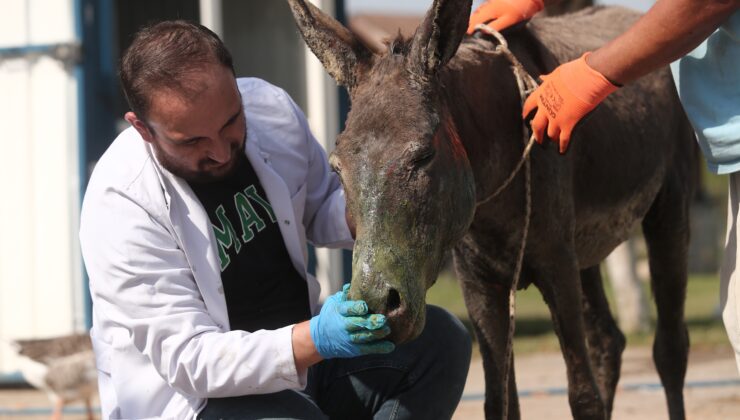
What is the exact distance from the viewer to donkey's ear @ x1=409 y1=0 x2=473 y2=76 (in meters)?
3.00

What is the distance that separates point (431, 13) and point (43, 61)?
17.7 ft

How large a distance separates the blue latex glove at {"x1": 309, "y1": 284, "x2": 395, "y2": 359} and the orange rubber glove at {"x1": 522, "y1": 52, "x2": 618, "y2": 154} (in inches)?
35.9

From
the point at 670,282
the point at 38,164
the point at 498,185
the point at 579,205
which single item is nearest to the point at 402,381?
the point at 498,185

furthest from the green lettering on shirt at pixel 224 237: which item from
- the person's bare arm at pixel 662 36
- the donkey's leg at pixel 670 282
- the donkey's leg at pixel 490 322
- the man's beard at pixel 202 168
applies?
the donkey's leg at pixel 670 282

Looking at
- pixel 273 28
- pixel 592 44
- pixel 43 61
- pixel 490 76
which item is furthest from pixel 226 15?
pixel 490 76

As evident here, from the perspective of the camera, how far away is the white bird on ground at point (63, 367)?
21.1 ft

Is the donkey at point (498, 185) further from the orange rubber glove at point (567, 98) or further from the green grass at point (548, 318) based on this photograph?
the green grass at point (548, 318)

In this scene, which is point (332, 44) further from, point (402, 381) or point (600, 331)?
point (600, 331)

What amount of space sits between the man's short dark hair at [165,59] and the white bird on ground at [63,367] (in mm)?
3590

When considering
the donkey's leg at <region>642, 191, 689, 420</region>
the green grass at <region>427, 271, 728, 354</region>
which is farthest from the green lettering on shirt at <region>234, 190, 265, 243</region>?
the green grass at <region>427, 271, 728, 354</region>

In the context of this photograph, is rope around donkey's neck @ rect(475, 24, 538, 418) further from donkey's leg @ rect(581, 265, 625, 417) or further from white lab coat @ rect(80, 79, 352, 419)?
donkey's leg @ rect(581, 265, 625, 417)

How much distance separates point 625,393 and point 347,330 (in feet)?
14.2

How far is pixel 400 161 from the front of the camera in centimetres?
283

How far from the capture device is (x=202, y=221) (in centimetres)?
330
